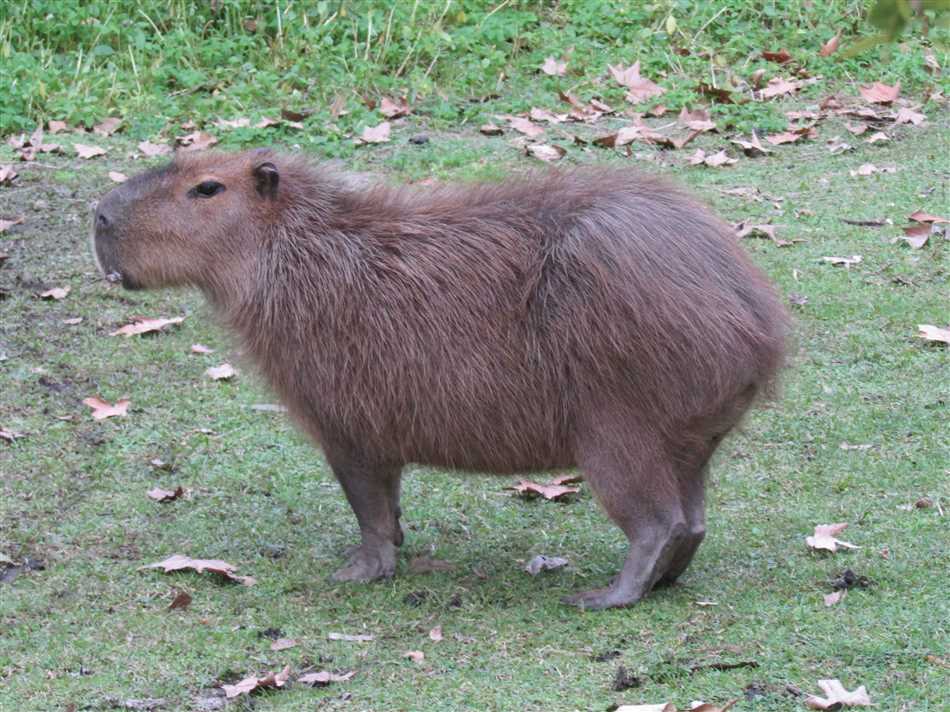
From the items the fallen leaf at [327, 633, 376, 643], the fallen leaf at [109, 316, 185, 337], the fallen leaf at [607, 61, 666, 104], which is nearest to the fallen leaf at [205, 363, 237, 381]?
the fallen leaf at [109, 316, 185, 337]

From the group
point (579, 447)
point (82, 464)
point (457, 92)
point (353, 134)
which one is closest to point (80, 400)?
point (82, 464)

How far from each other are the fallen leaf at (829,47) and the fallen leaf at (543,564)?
5904 millimetres

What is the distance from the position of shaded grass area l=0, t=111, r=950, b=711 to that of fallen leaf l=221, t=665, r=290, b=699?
0.16 ft

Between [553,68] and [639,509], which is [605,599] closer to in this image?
[639,509]

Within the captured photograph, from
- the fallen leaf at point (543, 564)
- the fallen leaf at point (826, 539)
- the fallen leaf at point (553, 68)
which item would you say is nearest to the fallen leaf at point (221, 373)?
the fallen leaf at point (543, 564)

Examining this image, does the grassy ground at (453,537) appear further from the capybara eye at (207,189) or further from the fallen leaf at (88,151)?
the fallen leaf at (88,151)

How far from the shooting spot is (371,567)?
4.77 m

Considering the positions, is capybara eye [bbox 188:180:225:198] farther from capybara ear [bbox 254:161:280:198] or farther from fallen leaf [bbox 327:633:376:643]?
fallen leaf [bbox 327:633:376:643]

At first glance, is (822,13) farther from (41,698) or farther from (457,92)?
(41,698)

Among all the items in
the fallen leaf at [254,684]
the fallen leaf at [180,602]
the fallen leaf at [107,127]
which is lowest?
the fallen leaf at [180,602]

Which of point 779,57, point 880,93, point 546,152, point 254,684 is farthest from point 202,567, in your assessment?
point 779,57

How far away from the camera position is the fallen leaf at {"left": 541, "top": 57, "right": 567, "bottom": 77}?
974 centimetres

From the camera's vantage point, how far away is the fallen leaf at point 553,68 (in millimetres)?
9742

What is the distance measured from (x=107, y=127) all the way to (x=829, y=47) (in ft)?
15.7
